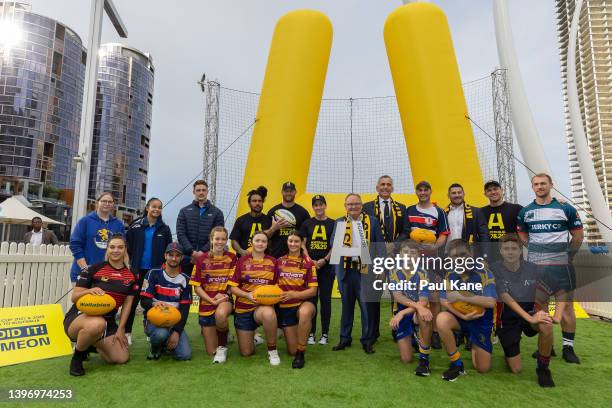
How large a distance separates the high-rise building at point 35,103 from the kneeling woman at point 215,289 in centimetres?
4548

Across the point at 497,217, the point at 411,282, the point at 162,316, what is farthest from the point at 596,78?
the point at 162,316

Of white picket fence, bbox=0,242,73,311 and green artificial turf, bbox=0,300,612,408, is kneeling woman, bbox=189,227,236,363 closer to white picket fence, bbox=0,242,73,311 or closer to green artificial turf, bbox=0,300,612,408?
green artificial turf, bbox=0,300,612,408

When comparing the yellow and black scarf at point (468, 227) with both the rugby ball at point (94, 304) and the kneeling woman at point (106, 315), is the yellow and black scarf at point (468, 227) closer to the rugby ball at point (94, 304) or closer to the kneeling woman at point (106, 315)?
the kneeling woman at point (106, 315)

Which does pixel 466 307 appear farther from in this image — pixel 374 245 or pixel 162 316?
pixel 162 316

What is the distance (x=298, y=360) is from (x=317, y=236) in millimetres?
1292

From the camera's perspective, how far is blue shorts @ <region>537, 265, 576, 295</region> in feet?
10.3

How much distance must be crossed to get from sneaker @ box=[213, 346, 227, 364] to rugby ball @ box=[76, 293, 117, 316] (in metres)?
0.93

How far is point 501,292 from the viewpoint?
9.59 ft

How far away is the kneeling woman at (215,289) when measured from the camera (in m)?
3.26

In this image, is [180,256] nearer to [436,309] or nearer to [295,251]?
[295,251]

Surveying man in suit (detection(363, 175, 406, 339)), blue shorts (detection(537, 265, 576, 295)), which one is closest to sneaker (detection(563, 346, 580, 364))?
blue shorts (detection(537, 265, 576, 295))

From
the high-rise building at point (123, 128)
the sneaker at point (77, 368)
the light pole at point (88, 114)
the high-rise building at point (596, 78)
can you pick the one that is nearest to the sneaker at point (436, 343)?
the sneaker at point (77, 368)

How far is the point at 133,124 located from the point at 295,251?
61961 mm

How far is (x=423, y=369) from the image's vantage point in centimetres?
282
